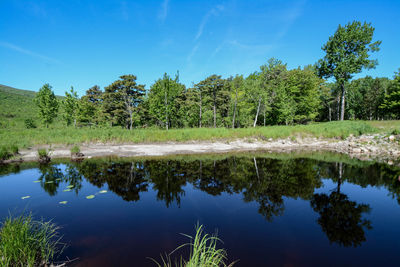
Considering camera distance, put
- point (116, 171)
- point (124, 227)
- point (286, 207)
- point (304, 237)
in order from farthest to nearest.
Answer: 1. point (116, 171)
2. point (286, 207)
3. point (124, 227)
4. point (304, 237)

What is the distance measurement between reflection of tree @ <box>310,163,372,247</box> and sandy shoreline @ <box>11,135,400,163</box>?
978cm

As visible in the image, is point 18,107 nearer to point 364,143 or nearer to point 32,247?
point 32,247

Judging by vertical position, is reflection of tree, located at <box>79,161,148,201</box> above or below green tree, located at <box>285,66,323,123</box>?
below


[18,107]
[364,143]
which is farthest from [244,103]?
[18,107]

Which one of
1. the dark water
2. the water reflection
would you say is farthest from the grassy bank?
the dark water

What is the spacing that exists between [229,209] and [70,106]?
39.2 meters

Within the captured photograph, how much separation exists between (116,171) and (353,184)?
12.1 m

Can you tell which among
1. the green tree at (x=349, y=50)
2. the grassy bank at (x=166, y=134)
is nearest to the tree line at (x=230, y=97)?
the green tree at (x=349, y=50)

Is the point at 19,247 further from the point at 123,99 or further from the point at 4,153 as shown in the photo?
the point at 123,99

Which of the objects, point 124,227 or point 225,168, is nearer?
point 124,227

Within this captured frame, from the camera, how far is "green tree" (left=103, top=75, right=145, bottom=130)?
34969mm

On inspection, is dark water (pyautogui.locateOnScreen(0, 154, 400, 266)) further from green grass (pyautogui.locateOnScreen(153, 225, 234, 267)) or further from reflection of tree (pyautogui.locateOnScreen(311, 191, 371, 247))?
green grass (pyautogui.locateOnScreen(153, 225, 234, 267))

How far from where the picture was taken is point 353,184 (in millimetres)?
8320

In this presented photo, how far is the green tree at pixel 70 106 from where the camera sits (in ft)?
112
